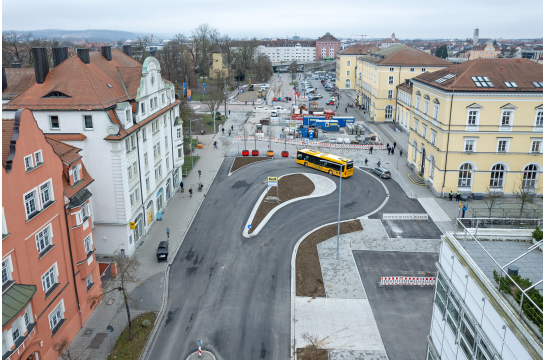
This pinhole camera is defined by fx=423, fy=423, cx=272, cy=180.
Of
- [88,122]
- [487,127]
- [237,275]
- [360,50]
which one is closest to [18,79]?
[88,122]

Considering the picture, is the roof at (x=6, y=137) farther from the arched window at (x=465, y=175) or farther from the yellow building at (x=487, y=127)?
the arched window at (x=465, y=175)

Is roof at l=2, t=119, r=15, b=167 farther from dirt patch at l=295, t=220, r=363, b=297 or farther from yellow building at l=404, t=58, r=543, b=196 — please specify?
yellow building at l=404, t=58, r=543, b=196

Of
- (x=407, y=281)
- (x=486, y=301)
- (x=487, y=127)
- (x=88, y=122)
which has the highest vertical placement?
(x=88, y=122)

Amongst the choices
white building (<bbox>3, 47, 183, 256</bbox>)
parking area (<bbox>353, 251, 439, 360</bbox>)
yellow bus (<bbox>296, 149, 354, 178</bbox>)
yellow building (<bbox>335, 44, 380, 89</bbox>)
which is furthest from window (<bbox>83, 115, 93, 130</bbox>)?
yellow building (<bbox>335, 44, 380, 89</bbox>)

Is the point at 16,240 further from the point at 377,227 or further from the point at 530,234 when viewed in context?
the point at 377,227

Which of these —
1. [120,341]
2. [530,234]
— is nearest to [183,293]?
[120,341]

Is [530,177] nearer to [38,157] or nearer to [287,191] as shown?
[287,191]

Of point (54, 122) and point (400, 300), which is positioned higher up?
point (54, 122)
